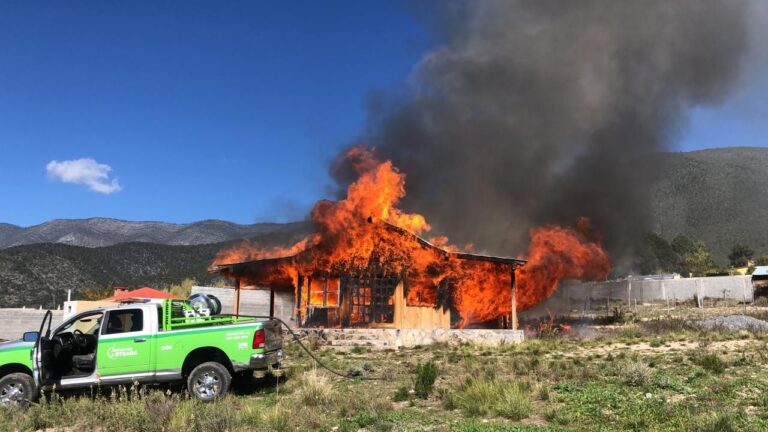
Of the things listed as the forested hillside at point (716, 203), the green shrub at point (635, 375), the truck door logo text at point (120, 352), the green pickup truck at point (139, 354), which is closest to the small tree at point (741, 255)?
the forested hillside at point (716, 203)

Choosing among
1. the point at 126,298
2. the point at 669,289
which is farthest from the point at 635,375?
the point at 669,289

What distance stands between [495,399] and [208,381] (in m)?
4.98

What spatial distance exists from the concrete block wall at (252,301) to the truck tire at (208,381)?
837 inches

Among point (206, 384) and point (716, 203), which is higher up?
point (716, 203)

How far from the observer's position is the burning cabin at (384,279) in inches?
811

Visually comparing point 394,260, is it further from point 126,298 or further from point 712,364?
point 126,298

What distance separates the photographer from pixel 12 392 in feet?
32.4

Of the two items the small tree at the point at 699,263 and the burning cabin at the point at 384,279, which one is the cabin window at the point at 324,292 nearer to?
the burning cabin at the point at 384,279

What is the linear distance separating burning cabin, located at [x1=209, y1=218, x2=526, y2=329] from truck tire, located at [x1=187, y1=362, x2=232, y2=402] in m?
10.4

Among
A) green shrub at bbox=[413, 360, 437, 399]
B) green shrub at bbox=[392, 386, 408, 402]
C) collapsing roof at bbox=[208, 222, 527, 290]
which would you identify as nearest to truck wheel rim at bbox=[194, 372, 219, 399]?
green shrub at bbox=[392, 386, 408, 402]

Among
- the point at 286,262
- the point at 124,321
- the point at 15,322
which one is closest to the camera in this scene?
the point at 124,321

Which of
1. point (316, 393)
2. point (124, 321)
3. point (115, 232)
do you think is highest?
point (115, 232)

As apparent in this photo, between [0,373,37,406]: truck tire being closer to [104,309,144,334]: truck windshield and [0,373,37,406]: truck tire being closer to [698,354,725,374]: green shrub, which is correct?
[104,309,144,334]: truck windshield

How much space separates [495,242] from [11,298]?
48.6 m
